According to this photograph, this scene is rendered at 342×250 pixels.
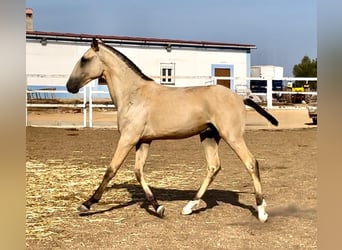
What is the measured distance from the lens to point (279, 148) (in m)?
9.82

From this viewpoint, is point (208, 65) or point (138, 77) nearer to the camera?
point (138, 77)

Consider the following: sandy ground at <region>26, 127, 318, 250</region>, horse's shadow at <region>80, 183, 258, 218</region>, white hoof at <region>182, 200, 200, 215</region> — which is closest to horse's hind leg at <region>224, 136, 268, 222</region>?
sandy ground at <region>26, 127, 318, 250</region>

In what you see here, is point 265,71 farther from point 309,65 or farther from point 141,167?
point 309,65

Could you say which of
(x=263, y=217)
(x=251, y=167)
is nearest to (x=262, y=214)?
(x=263, y=217)

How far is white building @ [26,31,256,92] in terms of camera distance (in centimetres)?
2105

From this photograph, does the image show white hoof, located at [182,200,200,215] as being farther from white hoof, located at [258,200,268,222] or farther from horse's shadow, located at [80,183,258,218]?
white hoof, located at [258,200,268,222]

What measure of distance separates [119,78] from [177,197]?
1.47 m

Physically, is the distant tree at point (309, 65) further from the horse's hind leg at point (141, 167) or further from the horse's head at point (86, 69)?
the horse's head at point (86, 69)

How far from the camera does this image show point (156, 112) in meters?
4.14

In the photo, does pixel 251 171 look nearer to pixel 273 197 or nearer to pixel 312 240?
pixel 312 240
